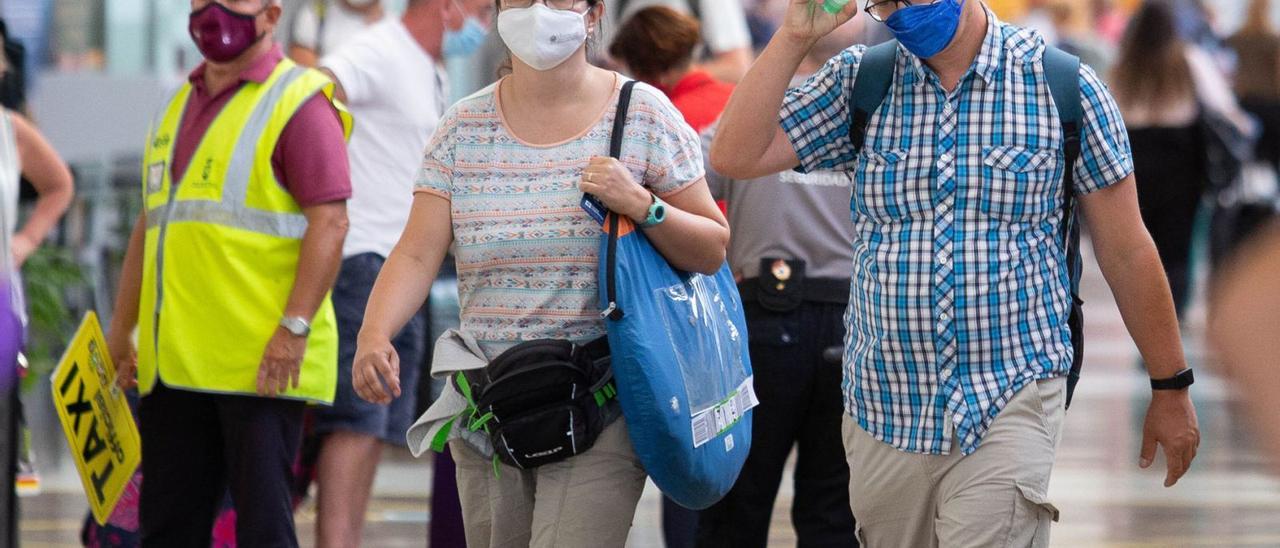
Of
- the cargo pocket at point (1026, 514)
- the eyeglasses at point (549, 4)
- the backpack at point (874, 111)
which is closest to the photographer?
the cargo pocket at point (1026, 514)

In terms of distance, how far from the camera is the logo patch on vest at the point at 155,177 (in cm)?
525

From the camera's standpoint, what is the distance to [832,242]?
17.8 ft

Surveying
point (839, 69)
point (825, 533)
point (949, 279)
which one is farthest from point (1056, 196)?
point (825, 533)

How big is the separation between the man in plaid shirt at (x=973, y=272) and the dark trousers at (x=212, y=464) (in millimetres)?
1718

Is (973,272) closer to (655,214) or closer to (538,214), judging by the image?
(655,214)

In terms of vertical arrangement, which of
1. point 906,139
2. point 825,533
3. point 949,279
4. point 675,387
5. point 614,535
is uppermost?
point 906,139

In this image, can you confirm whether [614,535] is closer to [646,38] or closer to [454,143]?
[454,143]

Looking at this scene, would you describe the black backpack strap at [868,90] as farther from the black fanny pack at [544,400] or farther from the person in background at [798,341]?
the person in background at [798,341]

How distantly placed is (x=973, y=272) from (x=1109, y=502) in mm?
4663

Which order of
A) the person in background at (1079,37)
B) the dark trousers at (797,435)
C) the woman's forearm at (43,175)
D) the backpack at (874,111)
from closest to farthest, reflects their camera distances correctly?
the backpack at (874,111) < the dark trousers at (797,435) < the woman's forearm at (43,175) < the person in background at (1079,37)

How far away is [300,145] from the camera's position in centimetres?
515

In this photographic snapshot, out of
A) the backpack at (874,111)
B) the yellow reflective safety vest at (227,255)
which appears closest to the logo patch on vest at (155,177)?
the yellow reflective safety vest at (227,255)

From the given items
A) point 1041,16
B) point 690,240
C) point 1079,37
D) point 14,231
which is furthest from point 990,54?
point 1041,16

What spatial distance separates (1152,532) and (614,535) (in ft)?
13.8
